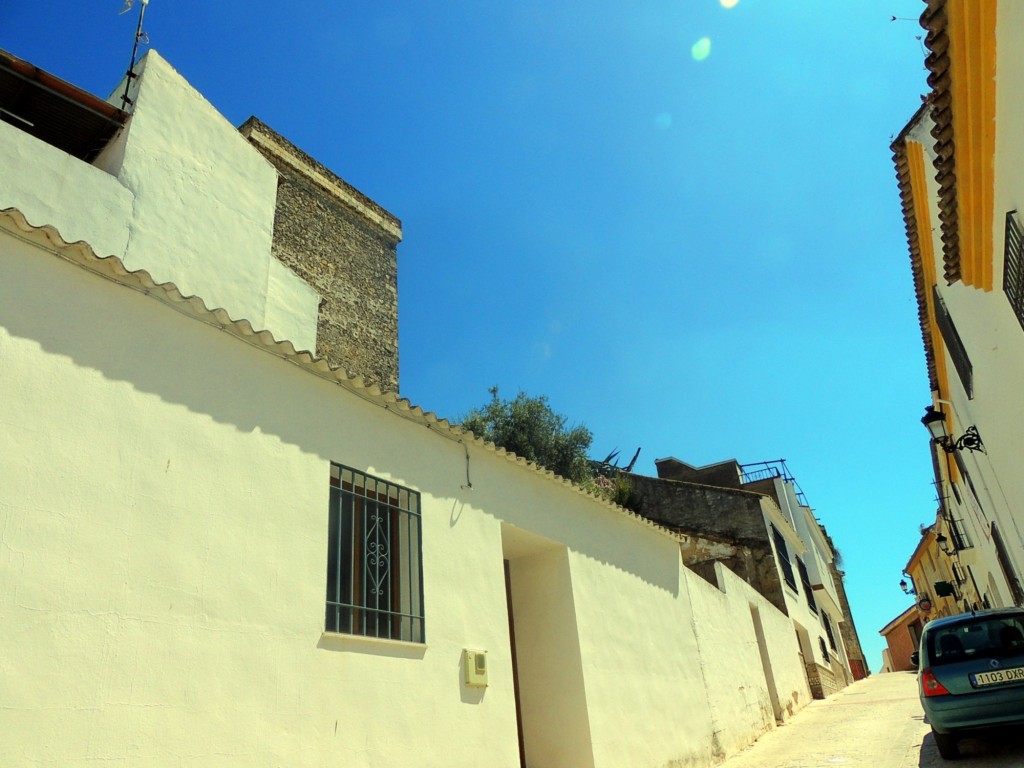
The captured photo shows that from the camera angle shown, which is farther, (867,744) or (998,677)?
(867,744)

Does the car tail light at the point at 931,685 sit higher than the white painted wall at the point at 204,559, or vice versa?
the white painted wall at the point at 204,559

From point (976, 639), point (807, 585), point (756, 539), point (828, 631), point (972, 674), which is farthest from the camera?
point (828, 631)

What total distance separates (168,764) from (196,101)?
9444mm

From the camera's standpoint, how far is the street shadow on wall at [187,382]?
13.8ft

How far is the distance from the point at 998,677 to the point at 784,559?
1432 centimetres

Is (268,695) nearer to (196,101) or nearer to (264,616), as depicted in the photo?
(264,616)

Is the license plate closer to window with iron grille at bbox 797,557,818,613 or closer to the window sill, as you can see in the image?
the window sill

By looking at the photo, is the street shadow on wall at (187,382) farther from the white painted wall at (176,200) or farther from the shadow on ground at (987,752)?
the shadow on ground at (987,752)

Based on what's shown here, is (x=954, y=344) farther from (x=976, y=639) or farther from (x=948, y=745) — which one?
(x=948, y=745)

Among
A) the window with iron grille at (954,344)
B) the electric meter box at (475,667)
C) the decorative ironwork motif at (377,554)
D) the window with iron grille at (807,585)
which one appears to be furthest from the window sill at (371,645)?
the window with iron grille at (807,585)

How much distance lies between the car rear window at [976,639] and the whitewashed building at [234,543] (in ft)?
10.9

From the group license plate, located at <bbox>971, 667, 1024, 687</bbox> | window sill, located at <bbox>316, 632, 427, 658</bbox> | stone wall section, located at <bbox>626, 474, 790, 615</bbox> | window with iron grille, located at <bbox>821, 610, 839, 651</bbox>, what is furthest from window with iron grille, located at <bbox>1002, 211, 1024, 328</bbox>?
window with iron grille, located at <bbox>821, 610, 839, 651</bbox>

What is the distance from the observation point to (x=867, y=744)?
355 inches

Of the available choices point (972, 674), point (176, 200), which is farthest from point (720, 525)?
point (176, 200)
